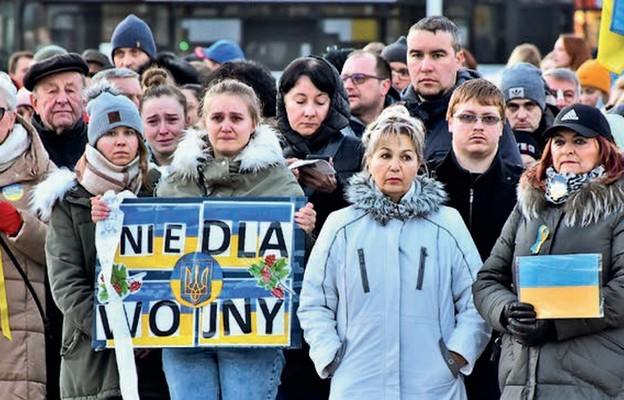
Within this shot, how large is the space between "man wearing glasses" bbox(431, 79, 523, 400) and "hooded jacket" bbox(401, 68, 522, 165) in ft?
0.74

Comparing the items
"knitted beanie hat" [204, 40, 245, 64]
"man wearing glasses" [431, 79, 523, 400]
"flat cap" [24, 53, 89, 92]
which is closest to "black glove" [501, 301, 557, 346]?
"man wearing glasses" [431, 79, 523, 400]

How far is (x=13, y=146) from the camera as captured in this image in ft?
25.8

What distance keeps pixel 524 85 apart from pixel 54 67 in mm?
2875

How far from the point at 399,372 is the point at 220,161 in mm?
1402

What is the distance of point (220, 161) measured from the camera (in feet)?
23.9

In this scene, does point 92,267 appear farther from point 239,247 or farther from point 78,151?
point 78,151

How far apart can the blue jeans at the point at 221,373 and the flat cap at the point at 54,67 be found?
2.44m

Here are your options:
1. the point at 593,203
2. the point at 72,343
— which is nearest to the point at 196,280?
the point at 72,343

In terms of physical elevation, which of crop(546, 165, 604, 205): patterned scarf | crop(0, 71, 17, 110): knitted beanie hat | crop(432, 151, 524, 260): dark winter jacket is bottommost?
crop(432, 151, 524, 260): dark winter jacket

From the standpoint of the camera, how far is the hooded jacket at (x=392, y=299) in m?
6.74

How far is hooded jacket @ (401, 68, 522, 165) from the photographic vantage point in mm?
7711

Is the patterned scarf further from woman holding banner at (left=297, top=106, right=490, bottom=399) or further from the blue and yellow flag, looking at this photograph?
the blue and yellow flag

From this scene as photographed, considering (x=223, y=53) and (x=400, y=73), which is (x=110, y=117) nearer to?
(x=400, y=73)

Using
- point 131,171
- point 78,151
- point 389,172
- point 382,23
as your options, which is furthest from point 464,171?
point 382,23
